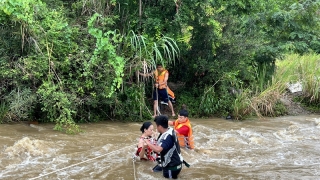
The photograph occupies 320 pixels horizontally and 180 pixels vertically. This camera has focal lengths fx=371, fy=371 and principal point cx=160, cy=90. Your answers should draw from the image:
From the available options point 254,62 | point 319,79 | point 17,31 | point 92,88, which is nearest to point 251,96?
point 254,62

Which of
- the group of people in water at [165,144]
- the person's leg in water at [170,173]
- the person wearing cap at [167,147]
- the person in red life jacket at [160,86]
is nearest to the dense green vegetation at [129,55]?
the person in red life jacket at [160,86]

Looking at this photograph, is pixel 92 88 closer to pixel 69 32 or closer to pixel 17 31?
pixel 69 32

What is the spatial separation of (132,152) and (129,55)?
11.0 feet

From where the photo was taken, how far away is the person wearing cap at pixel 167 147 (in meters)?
5.30

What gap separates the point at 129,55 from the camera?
971 cm

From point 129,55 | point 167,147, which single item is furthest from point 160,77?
point 167,147

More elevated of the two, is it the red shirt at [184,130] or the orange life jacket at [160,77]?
the orange life jacket at [160,77]

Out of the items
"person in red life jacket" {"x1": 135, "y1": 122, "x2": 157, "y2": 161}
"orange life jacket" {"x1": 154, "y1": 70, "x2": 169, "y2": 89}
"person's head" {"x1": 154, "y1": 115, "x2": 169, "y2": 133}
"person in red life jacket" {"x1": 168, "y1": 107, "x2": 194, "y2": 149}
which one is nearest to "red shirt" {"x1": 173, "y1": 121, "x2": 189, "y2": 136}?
"person in red life jacket" {"x1": 168, "y1": 107, "x2": 194, "y2": 149}

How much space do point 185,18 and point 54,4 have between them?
3.59m

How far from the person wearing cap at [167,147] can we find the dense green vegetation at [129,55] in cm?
337

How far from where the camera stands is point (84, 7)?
33.7 ft

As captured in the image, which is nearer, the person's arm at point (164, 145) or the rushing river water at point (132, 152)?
the person's arm at point (164, 145)

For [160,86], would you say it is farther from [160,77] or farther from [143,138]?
[143,138]

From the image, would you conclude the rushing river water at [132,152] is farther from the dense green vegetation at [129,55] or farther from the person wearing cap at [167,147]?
the dense green vegetation at [129,55]
